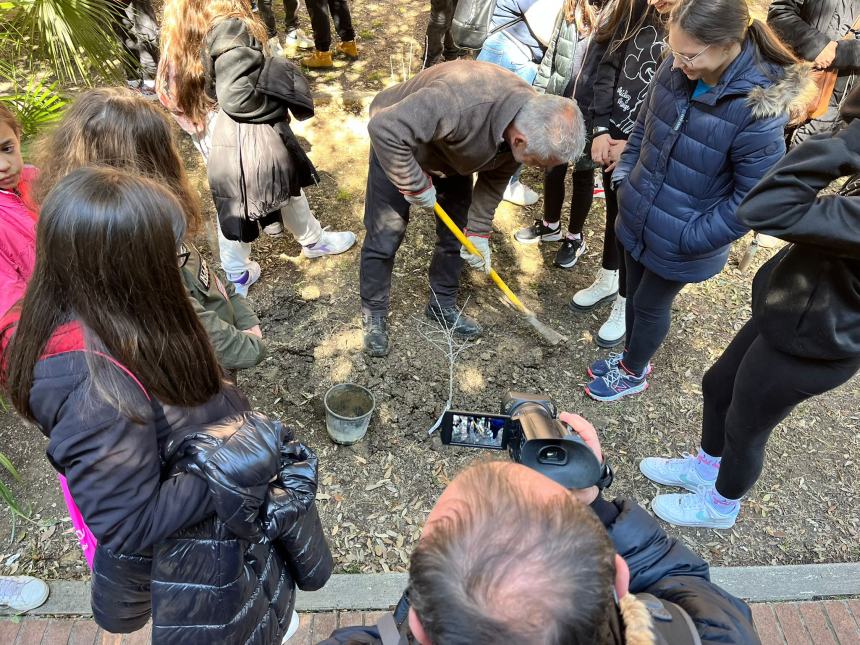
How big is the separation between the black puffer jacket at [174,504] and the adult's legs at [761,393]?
Result: 5.21 ft

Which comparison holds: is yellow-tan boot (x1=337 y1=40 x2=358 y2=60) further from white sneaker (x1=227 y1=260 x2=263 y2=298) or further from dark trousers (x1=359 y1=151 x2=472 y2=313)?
dark trousers (x1=359 y1=151 x2=472 y2=313)

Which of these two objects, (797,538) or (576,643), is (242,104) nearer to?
(576,643)

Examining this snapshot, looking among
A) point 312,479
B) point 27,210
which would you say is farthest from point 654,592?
point 27,210

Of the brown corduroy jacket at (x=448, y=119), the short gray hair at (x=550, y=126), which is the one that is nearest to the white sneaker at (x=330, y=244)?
the brown corduroy jacket at (x=448, y=119)

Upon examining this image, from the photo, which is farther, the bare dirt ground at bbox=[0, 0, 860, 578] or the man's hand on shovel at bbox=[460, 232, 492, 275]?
the man's hand on shovel at bbox=[460, 232, 492, 275]

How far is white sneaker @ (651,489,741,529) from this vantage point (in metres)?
2.79

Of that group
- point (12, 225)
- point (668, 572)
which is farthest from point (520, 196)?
point (668, 572)

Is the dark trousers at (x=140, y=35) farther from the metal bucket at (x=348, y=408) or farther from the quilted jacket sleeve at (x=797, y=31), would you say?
the quilted jacket sleeve at (x=797, y=31)

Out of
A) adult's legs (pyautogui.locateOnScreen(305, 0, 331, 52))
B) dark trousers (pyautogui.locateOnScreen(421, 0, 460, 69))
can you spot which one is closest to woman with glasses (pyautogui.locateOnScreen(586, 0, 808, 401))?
dark trousers (pyautogui.locateOnScreen(421, 0, 460, 69))

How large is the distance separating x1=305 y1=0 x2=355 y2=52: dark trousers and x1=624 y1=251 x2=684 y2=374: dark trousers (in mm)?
4124

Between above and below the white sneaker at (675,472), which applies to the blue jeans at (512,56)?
above

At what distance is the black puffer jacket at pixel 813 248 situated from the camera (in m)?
1.69

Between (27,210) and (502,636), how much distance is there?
2203 millimetres

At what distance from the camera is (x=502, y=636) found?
2.64 ft
